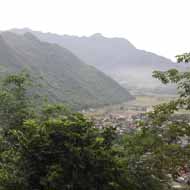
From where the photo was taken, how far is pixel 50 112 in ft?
56.2

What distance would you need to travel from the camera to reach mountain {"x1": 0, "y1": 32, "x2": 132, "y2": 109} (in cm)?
8731

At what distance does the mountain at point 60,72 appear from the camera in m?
87.3

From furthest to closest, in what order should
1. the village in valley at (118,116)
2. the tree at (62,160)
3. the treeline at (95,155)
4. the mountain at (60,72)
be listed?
1. the mountain at (60,72)
2. the village in valley at (118,116)
3. the tree at (62,160)
4. the treeline at (95,155)

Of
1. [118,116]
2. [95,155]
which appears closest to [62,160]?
[95,155]

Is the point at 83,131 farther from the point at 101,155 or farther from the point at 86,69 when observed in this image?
the point at 86,69

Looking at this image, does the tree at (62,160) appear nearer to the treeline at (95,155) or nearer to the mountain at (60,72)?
the treeline at (95,155)

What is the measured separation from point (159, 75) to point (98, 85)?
100349 millimetres

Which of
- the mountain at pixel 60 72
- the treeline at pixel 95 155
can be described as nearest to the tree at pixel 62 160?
the treeline at pixel 95 155

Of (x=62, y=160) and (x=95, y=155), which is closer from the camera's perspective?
A: (x=62, y=160)

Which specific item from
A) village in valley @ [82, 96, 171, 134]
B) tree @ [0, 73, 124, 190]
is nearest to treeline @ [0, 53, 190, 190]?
tree @ [0, 73, 124, 190]

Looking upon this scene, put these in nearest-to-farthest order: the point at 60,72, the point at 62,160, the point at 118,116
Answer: the point at 62,160
the point at 118,116
the point at 60,72

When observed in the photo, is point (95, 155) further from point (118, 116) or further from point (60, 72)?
point (60, 72)

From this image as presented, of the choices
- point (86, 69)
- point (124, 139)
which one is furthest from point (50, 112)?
point (86, 69)

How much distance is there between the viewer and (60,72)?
4272 inches
